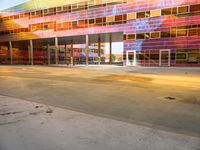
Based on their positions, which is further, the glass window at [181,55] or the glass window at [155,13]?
the glass window at [155,13]

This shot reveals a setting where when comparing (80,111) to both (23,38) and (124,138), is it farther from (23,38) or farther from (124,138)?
(23,38)

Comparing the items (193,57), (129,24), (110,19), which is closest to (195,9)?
(193,57)

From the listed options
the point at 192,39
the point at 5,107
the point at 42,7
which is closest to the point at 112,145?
the point at 5,107

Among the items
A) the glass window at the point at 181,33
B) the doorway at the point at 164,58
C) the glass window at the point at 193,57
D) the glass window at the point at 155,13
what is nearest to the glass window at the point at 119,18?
the glass window at the point at 155,13

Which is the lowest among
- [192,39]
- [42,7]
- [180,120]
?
[180,120]

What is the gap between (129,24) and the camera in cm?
3619

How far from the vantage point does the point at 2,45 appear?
59.0 m

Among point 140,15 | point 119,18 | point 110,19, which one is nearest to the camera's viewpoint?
point 140,15

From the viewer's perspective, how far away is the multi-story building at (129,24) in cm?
3134

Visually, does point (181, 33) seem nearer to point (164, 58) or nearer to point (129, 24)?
point (164, 58)

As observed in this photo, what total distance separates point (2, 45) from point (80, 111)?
62.1m

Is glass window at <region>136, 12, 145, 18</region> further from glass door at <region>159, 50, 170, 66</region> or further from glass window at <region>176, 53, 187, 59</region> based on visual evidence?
glass window at <region>176, 53, 187, 59</region>

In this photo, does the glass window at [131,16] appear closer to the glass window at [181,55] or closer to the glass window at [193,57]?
the glass window at [181,55]

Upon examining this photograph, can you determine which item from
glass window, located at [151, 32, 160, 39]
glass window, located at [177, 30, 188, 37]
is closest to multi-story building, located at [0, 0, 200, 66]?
glass window, located at [151, 32, 160, 39]
